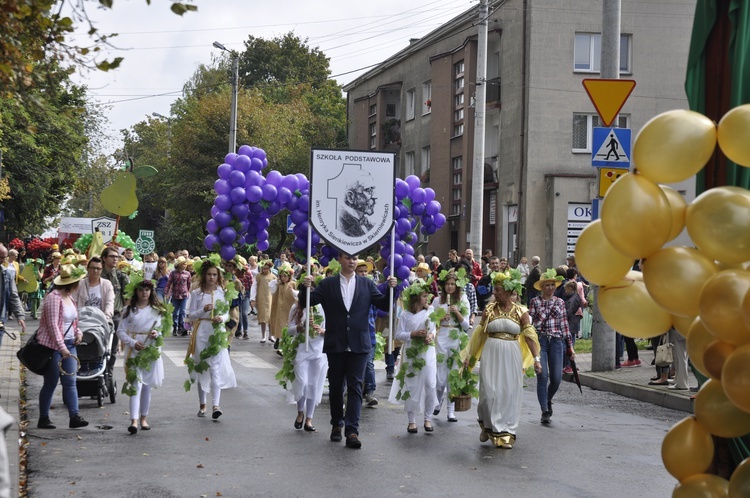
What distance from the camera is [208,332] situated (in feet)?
41.9

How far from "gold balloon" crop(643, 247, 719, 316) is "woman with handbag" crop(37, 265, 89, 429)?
845cm

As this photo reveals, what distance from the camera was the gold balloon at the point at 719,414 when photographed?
4207mm

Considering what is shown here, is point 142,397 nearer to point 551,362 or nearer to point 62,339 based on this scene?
point 62,339

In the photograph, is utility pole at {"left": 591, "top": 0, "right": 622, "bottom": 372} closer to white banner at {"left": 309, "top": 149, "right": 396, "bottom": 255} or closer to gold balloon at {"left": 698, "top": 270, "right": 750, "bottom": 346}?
white banner at {"left": 309, "top": 149, "right": 396, "bottom": 255}

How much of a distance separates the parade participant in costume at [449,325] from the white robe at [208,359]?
7.93 ft

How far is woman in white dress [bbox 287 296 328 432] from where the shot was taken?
11938 mm

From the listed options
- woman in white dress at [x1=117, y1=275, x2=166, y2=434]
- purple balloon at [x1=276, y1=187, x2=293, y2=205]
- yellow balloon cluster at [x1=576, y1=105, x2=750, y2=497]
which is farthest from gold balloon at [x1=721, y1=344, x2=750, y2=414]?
purple balloon at [x1=276, y1=187, x2=293, y2=205]

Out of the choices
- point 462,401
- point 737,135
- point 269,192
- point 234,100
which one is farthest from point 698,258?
point 234,100

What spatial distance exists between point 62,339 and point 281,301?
1127 centimetres

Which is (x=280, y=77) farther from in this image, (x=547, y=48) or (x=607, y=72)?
(x=607, y=72)

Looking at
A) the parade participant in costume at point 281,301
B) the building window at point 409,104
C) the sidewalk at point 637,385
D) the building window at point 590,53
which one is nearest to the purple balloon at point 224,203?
the parade participant in costume at point 281,301

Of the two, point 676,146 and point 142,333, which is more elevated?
point 676,146

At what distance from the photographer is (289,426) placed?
39.6ft

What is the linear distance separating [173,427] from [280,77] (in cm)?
6816
